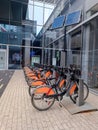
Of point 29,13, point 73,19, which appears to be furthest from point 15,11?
point 73,19

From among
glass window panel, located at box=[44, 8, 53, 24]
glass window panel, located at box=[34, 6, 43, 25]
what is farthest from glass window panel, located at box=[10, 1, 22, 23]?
glass window panel, located at box=[44, 8, 53, 24]

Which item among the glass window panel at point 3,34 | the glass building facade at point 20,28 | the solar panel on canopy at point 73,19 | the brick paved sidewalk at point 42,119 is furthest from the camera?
the glass building facade at point 20,28

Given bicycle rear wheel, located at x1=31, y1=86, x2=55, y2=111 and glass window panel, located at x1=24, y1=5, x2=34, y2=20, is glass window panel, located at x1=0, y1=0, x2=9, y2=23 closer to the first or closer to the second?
glass window panel, located at x1=24, y1=5, x2=34, y2=20

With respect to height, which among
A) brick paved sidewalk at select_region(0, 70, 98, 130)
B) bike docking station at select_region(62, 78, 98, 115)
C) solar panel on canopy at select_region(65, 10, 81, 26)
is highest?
solar panel on canopy at select_region(65, 10, 81, 26)

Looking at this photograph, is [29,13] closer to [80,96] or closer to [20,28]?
[20,28]

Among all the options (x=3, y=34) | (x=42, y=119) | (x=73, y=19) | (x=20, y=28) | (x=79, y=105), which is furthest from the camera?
(x=20, y=28)

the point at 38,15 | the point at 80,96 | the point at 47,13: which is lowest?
the point at 80,96

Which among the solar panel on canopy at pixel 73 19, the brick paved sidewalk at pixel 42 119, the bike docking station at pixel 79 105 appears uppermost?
the solar panel on canopy at pixel 73 19

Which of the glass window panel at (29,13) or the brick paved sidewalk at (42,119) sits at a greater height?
the glass window panel at (29,13)

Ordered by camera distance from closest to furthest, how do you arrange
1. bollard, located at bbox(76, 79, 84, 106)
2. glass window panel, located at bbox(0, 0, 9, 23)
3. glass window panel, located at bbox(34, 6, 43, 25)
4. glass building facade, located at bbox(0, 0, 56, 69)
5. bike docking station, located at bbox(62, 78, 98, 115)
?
bike docking station, located at bbox(62, 78, 98, 115)
bollard, located at bbox(76, 79, 84, 106)
glass building facade, located at bbox(0, 0, 56, 69)
glass window panel, located at bbox(0, 0, 9, 23)
glass window panel, located at bbox(34, 6, 43, 25)

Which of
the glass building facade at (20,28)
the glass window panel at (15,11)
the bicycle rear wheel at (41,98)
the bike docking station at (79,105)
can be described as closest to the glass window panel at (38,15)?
the glass building facade at (20,28)

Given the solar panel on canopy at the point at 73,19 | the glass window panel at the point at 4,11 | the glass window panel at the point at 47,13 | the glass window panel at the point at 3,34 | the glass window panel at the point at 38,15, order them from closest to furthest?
1. the solar panel on canopy at the point at 73,19
2. the glass window panel at the point at 3,34
3. the glass window panel at the point at 4,11
4. the glass window panel at the point at 38,15
5. the glass window panel at the point at 47,13

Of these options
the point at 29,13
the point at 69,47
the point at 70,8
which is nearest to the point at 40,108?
the point at 69,47

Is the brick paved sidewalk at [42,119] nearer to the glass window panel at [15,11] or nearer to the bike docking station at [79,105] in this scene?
the bike docking station at [79,105]
